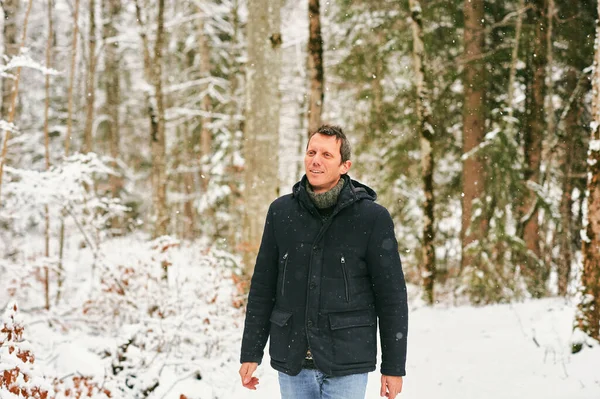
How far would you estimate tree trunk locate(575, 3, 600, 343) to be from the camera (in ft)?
18.1

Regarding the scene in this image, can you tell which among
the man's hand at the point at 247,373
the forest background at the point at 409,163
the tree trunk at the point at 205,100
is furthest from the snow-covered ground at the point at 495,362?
the tree trunk at the point at 205,100

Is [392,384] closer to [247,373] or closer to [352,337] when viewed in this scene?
[352,337]

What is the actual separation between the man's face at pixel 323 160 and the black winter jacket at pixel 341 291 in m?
0.11

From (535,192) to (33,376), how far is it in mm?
8404

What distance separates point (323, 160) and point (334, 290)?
676 mm

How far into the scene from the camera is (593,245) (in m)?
5.54

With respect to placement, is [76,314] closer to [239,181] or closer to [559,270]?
[239,181]

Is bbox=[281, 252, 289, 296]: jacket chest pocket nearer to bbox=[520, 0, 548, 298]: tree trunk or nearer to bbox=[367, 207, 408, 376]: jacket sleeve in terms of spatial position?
bbox=[367, 207, 408, 376]: jacket sleeve

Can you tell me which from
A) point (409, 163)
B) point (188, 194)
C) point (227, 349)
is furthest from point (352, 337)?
point (188, 194)

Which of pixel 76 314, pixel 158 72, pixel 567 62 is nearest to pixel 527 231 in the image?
pixel 567 62

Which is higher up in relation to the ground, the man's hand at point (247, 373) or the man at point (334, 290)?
the man at point (334, 290)

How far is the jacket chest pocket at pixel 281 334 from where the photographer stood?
2.76 meters

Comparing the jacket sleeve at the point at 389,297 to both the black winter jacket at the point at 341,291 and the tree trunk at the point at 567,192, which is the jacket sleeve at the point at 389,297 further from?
the tree trunk at the point at 567,192

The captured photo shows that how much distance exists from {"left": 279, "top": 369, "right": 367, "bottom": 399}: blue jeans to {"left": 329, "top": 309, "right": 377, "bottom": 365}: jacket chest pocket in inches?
4.9
